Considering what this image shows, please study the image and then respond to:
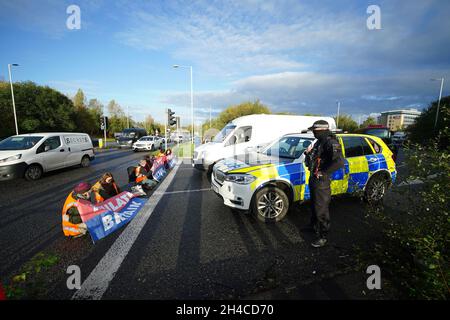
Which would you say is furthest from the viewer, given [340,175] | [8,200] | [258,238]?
[8,200]

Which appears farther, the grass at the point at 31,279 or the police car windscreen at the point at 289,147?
the police car windscreen at the point at 289,147

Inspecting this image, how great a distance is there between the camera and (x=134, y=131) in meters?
26.7

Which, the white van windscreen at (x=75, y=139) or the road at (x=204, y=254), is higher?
the white van windscreen at (x=75, y=139)

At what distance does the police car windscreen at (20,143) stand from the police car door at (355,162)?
33.2ft

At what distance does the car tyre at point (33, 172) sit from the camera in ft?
24.1

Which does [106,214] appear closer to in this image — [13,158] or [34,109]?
[13,158]

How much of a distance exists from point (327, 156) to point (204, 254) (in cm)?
237

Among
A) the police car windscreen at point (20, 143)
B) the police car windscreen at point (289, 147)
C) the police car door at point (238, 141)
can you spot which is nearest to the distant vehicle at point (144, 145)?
the police car windscreen at point (20, 143)

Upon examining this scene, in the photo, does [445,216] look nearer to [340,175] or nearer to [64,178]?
[340,175]

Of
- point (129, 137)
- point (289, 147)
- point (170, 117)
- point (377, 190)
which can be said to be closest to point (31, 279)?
point (289, 147)

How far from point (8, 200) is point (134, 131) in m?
22.6

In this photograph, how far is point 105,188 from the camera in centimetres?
445

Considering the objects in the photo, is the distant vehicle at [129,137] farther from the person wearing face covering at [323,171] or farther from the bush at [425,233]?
the bush at [425,233]
